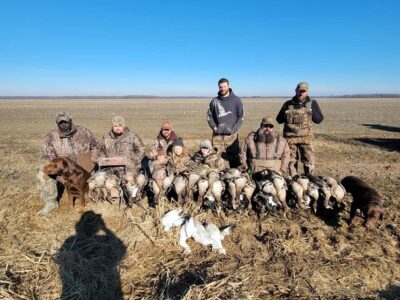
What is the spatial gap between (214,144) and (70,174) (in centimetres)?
291

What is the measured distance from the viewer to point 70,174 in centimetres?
560

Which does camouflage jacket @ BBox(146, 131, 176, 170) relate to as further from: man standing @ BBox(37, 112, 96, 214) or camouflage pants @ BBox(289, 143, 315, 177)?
camouflage pants @ BBox(289, 143, 315, 177)

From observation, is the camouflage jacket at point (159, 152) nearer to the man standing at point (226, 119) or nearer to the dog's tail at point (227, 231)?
the man standing at point (226, 119)

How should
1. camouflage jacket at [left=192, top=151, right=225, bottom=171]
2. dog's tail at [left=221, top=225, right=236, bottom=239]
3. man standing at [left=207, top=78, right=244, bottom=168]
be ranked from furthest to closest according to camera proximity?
man standing at [left=207, top=78, right=244, bottom=168] < camouflage jacket at [left=192, top=151, right=225, bottom=171] < dog's tail at [left=221, top=225, right=236, bottom=239]

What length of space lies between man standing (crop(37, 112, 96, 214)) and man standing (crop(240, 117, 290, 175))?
290 centimetres

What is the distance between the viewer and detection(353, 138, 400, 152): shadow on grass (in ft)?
40.1

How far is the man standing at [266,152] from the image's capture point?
6293 mm

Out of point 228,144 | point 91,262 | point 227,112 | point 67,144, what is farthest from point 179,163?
point 91,262

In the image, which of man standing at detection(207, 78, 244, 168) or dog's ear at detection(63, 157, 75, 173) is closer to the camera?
dog's ear at detection(63, 157, 75, 173)

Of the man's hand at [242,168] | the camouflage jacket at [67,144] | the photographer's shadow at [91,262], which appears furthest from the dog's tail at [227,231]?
the camouflage jacket at [67,144]

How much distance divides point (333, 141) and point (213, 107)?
346 inches

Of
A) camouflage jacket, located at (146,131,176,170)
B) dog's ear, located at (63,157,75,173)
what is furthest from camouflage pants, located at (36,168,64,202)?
camouflage jacket, located at (146,131,176,170)

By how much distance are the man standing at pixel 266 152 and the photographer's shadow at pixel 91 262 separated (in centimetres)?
279

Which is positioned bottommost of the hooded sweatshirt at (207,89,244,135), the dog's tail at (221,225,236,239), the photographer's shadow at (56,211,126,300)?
the photographer's shadow at (56,211,126,300)
